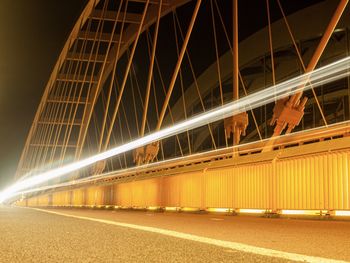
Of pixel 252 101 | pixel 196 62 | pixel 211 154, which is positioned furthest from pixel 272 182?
pixel 196 62

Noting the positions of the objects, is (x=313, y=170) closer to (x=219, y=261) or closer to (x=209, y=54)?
(x=219, y=261)

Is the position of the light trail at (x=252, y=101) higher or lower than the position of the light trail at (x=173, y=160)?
higher

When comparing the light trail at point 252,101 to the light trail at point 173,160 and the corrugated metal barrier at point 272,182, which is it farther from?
the corrugated metal barrier at point 272,182

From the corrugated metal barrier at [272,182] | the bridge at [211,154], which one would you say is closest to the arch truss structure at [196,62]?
the bridge at [211,154]

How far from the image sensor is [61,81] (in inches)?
2037

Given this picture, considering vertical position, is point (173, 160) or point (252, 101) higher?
point (252, 101)

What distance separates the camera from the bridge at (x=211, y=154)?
597 cm

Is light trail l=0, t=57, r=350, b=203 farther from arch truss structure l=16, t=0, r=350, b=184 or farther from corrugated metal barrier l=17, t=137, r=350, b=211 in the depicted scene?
corrugated metal barrier l=17, t=137, r=350, b=211

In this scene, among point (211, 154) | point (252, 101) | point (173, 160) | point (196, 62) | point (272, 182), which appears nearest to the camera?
point (272, 182)

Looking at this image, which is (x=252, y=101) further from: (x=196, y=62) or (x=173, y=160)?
(x=196, y=62)

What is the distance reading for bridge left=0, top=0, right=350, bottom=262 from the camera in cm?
597

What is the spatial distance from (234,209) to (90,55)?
30080 millimetres

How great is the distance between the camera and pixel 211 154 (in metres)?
21.4

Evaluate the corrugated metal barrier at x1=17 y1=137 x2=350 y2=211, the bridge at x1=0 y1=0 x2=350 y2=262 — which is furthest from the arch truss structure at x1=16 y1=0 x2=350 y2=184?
the corrugated metal barrier at x1=17 y1=137 x2=350 y2=211
